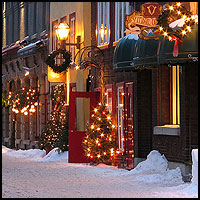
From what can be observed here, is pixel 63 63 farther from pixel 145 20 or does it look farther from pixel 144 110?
pixel 145 20

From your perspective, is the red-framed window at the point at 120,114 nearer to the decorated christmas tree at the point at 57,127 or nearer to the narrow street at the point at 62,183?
the narrow street at the point at 62,183

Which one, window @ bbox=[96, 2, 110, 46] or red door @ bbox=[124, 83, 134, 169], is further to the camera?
window @ bbox=[96, 2, 110, 46]

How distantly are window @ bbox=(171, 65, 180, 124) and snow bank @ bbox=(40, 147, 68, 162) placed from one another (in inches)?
284

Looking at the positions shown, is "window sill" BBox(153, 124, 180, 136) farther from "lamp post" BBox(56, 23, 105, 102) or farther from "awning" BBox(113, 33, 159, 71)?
"lamp post" BBox(56, 23, 105, 102)

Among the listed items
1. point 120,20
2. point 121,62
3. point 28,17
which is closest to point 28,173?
point 121,62

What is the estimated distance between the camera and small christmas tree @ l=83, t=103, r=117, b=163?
23719 mm

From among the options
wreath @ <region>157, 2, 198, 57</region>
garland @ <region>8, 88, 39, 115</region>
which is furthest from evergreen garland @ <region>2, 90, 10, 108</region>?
wreath @ <region>157, 2, 198, 57</region>

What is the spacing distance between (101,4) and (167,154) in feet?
24.8

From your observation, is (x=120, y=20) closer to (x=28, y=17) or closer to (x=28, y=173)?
(x=28, y=173)

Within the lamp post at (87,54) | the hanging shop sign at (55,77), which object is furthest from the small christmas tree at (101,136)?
the hanging shop sign at (55,77)

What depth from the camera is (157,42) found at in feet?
62.0

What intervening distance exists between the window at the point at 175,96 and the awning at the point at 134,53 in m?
1.06

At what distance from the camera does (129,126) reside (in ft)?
76.1

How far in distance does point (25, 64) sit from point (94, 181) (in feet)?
63.6
